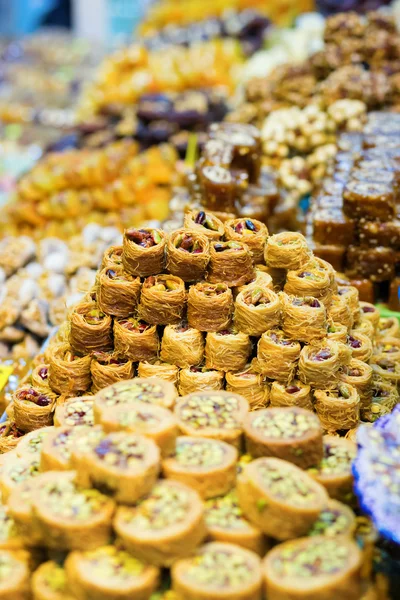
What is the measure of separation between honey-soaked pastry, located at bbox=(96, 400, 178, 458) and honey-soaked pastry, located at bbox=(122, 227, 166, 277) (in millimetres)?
595

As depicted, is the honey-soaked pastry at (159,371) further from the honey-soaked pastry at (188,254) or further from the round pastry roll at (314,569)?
the round pastry roll at (314,569)

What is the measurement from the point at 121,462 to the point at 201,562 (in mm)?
296

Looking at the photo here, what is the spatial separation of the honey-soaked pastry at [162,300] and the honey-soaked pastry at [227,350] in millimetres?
142

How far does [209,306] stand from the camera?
7.27ft

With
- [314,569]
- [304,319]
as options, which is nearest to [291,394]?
[304,319]

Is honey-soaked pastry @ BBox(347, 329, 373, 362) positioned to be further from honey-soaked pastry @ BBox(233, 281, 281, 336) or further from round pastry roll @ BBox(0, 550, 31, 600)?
round pastry roll @ BBox(0, 550, 31, 600)

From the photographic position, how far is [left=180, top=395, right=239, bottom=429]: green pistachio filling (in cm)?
188

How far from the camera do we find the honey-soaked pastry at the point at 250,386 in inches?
88.4

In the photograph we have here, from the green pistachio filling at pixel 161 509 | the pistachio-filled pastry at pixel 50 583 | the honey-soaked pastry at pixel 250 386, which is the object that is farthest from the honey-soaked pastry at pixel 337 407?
the pistachio-filled pastry at pixel 50 583

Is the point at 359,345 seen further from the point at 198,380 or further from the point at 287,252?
the point at 198,380

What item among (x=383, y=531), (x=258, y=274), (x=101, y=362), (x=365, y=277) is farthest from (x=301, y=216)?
(x=383, y=531)

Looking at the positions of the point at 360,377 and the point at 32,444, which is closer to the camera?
the point at 32,444

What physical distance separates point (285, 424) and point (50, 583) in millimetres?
716

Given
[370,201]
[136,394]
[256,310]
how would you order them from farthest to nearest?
[370,201], [256,310], [136,394]
